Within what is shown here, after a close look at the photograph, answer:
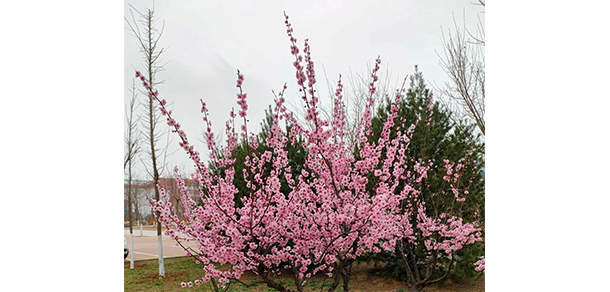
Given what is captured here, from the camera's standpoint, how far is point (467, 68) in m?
3.19

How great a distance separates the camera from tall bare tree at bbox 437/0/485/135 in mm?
3080

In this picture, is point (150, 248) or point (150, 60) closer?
point (150, 60)

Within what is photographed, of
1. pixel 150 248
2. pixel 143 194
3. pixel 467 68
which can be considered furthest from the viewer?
pixel 150 248

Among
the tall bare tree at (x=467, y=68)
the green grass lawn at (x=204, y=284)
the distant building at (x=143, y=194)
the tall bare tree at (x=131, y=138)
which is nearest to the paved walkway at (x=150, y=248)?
the green grass lawn at (x=204, y=284)

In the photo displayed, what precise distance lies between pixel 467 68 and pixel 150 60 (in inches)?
106

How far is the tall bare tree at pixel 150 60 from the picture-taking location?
3.02 metres

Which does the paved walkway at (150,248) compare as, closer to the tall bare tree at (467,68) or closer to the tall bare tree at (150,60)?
the tall bare tree at (150,60)

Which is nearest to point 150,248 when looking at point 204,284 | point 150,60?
point 204,284

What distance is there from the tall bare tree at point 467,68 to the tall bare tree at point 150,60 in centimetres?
240

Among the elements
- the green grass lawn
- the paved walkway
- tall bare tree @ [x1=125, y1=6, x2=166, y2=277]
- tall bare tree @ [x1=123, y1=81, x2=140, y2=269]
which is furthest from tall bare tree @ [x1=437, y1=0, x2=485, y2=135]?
the paved walkway

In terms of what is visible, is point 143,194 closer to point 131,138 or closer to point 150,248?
point 131,138

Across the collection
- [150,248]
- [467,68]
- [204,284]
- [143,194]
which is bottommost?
[204,284]

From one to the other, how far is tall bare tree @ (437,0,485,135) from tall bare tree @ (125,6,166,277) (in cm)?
240

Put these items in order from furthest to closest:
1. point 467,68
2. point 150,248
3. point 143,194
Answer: point 150,248, point 467,68, point 143,194
